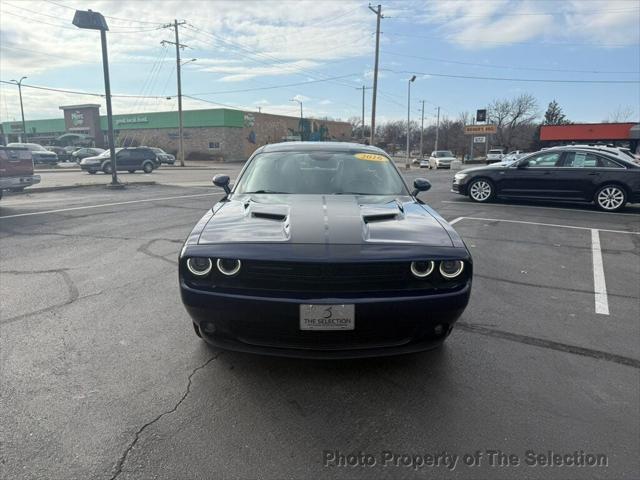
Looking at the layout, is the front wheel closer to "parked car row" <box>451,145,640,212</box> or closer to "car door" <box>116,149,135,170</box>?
"parked car row" <box>451,145,640,212</box>

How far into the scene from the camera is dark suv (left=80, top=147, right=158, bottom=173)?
27344 mm

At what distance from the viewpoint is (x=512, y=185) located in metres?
12.3

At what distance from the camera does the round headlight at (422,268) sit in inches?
108

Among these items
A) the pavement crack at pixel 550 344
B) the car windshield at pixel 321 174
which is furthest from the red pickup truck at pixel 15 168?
the pavement crack at pixel 550 344

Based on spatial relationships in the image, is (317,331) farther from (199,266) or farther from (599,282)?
(599,282)

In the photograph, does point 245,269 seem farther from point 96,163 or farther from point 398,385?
point 96,163

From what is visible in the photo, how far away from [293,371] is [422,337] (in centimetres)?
93

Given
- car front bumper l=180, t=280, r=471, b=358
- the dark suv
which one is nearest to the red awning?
the dark suv

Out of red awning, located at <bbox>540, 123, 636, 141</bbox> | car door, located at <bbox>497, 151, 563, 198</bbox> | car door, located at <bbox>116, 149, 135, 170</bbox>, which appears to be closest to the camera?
car door, located at <bbox>497, 151, 563, 198</bbox>

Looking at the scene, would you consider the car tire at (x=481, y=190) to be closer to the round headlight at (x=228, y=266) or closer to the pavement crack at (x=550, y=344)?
the pavement crack at (x=550, y=344)

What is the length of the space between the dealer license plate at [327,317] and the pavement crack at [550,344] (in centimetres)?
171

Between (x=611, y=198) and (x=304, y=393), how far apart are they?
38.2 feet

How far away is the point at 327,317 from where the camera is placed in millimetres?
2574

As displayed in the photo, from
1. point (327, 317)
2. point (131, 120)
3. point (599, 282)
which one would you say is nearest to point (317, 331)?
point (327, 317)
